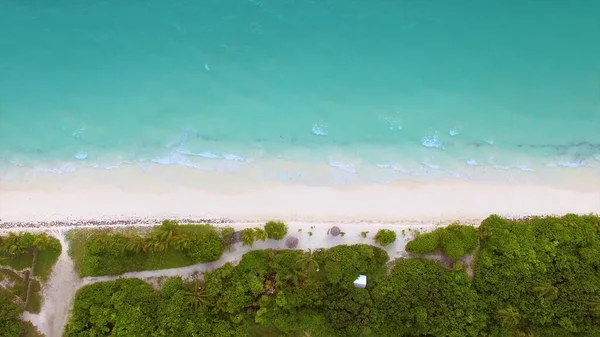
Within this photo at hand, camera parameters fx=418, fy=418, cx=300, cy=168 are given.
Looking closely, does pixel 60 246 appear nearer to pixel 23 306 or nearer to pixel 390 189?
pixel 23 306

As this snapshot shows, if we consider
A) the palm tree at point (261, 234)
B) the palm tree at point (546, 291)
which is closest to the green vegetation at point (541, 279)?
the palm tree at point (546, 291)

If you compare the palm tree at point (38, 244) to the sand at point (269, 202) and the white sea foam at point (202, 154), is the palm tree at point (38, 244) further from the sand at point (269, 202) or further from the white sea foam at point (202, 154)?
the white sea foam at point (202, 154)

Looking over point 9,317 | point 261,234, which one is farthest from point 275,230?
point 9,317

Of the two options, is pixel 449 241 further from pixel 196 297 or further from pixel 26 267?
pixel 26 267

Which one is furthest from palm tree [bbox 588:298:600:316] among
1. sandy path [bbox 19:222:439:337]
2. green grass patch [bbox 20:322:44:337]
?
green grass patch [bbox 20:322:44:337]

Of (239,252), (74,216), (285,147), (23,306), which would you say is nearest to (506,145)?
(285,147)

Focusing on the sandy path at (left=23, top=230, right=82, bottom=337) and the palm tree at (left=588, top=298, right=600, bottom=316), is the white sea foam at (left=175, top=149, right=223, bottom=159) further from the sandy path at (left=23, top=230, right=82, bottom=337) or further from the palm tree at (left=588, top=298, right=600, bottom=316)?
the palm tree at (left=588, top=298, right=600, bottom=316)
